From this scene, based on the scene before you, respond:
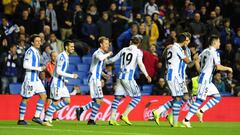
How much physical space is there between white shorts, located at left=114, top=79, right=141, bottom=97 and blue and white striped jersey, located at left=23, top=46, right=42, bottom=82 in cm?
230

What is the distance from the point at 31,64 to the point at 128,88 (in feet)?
8.87

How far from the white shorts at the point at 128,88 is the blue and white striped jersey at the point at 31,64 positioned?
230 cm

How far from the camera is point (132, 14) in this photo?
29219 millimetres

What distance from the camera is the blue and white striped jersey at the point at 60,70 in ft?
63.3

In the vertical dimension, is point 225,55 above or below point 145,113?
above

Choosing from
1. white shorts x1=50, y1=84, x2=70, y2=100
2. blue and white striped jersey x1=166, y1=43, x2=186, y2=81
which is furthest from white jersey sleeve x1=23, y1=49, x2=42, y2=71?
blue and white striped jersey x1=166, y1=43, x2=186, y2=81

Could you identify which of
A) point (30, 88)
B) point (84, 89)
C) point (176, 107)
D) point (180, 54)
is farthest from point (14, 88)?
point (180, 54)

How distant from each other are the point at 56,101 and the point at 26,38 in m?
6.84

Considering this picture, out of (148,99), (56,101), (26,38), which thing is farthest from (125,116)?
(26,38)

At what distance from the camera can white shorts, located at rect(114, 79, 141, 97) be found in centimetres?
2036

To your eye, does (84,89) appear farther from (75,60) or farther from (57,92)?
(57,92)

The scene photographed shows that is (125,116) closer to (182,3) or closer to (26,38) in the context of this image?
(26,38)

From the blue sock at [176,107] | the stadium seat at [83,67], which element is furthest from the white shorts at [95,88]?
the stadium seat at [83,67]

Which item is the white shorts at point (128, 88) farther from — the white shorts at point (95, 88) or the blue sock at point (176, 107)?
the blue sock at point (176, 107)
